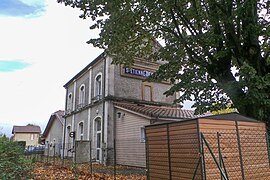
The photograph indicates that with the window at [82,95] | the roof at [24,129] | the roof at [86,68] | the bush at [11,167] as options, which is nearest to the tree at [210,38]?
the bush at [11,167]

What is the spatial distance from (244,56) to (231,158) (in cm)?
522

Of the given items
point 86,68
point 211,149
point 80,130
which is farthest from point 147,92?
point 211,149

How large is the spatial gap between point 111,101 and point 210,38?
1060 centimetres

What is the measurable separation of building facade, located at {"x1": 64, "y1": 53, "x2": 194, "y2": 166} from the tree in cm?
537

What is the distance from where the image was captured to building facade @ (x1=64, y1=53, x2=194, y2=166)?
16.6m

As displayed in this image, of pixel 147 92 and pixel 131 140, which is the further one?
pixel 147 92

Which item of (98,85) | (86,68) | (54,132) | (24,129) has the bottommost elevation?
(54,132)

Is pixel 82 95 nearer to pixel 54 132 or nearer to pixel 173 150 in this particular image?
pixel 54 132

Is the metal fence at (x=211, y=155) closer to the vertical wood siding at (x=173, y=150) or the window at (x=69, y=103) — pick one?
the vertical wood siding at (x=173, y=150)

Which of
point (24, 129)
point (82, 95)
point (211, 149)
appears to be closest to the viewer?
point (211, 149)

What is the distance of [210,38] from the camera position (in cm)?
896

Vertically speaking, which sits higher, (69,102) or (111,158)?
(69,102)

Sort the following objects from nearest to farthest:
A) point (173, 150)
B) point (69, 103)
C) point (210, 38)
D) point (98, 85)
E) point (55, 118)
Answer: point (173, 150) → point (210, 38) → point (98, 85) → point (69, 103) → point (55, 118)

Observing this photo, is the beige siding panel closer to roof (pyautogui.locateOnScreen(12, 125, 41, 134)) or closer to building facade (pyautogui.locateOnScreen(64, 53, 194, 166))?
building facade (pyautogui.locateOnScreen(64, 53, 194, 166))
